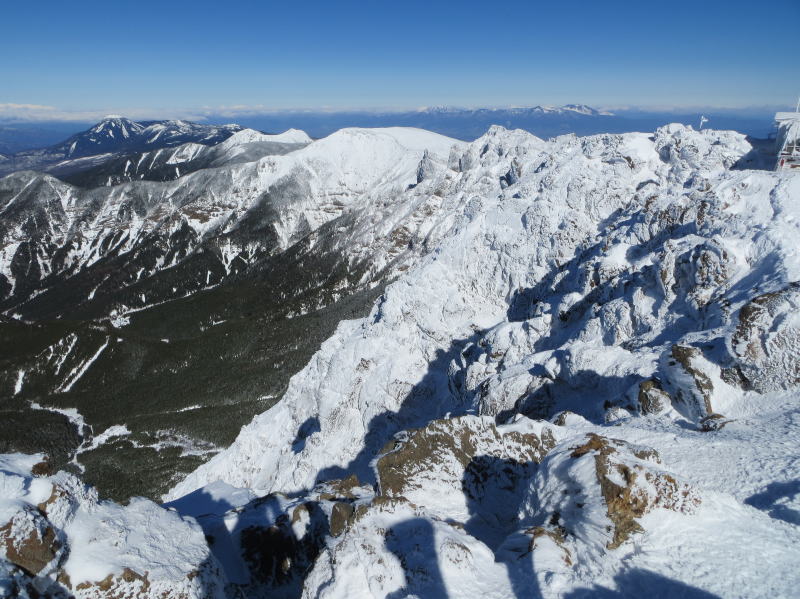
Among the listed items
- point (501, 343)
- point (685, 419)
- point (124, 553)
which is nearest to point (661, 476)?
point (685, 419)

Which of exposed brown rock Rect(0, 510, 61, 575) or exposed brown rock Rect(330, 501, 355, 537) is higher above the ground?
exposed brown rock Rect(0, 510, 61, 575)

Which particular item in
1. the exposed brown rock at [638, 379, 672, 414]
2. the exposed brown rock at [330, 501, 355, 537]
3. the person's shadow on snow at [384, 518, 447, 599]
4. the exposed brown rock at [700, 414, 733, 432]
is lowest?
the exposed brown rock at [330, 501, 355, 537]

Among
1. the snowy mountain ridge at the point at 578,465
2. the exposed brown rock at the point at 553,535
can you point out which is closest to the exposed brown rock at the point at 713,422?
the snowy mountain ridge at the point at 578,465

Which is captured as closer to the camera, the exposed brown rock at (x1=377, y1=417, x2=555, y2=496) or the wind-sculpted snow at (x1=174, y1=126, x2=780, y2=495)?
the exposed brown rock at (x1=377, y1=417, x2=555, y2=496)

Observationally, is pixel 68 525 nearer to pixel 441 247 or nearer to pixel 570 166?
pixel 441 247

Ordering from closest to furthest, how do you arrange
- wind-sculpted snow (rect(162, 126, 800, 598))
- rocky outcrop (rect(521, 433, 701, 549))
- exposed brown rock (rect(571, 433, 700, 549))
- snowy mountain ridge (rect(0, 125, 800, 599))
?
snowy mountain ridge (rect(0, 125, 800, 599)) < exposed brown rock (rect(571, 433, 700, 549)) < wind-sculpted snow (rect(162, 126, 800, 598)) < rocky outcrop (rect(521, 433, 701, 549))

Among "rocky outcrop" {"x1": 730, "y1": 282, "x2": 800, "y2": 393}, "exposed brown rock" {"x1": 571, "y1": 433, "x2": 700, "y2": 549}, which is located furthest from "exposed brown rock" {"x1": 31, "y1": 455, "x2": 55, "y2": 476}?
"rocky outcrop" {"x1": 730, "y1": 282, "x2": 800, "y2": 393}

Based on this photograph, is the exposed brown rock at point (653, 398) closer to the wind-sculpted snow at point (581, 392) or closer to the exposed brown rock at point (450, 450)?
the wind-sculpted snow at point (581, 392)

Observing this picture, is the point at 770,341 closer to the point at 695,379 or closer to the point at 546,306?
the point at 695,379

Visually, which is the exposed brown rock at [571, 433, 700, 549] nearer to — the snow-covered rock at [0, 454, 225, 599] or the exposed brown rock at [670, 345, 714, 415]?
the exposed brown rock at [670, 345, 714, 415]

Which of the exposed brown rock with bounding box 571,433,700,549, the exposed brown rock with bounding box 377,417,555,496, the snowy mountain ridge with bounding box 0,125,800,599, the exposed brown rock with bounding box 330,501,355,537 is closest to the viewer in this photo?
the snowy mountain ridge with bounding box 0,125,800,599

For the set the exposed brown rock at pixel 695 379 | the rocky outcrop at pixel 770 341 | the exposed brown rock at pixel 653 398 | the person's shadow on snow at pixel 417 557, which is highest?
the rocky outcrop at pixel 770 341
